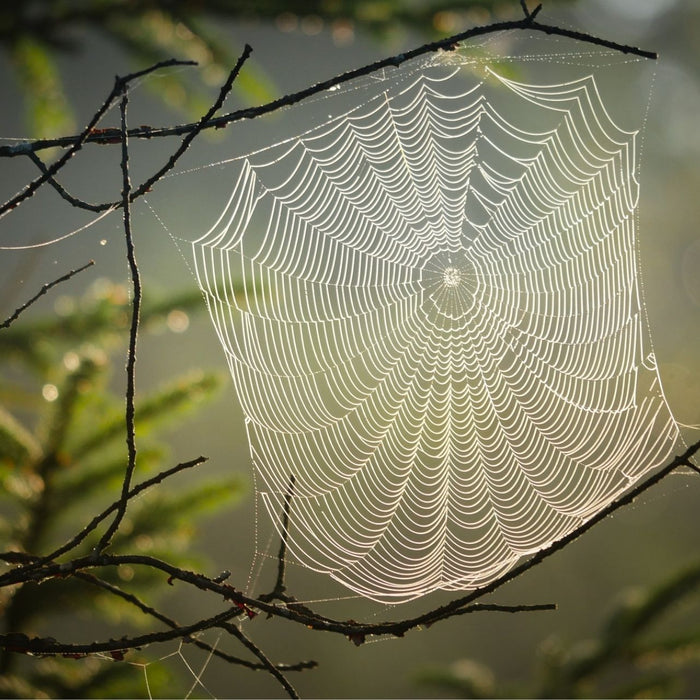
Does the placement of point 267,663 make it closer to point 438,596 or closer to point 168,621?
point 168,621

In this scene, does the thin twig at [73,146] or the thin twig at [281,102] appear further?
the thin twig at [281,102]

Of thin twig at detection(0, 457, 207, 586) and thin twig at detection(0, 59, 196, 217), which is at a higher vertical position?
thin twig at detection(0, 59, 196, 217)

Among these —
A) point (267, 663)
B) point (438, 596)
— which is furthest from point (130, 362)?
point (438, 596)

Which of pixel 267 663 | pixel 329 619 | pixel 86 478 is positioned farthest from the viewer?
pixel 86 478

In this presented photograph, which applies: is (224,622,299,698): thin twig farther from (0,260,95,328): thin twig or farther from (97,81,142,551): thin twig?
(0,260,95,328): thin twig

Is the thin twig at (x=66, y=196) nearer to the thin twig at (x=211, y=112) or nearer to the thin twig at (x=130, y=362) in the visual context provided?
the thin twig at (x=211, y=112)

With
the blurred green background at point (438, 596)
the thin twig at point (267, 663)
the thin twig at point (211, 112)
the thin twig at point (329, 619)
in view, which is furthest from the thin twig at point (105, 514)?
the blurred green background at point (438, 596)

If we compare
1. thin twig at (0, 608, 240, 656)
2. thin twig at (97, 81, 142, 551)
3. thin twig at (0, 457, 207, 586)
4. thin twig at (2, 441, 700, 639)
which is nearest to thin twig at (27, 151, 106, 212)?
thin twig at (97, 81, 142, 551)

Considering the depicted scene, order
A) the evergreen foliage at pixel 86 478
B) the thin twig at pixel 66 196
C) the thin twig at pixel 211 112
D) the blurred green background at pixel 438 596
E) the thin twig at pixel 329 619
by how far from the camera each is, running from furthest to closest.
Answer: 1. the blurred green background at pixel 438 596
2. the evergreen foliage at pixel 86 478
3. the thin twig at pixel 66 196
4. the thin twig at pixel 211 112
5. the thin twig at pixel 329 619

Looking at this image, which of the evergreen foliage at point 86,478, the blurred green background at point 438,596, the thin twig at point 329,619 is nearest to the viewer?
the thin twig at point 329,619

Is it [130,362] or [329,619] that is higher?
[130,362]

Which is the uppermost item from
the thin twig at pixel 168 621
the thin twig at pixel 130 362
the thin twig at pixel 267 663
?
the thin twig at pixel 130 362
